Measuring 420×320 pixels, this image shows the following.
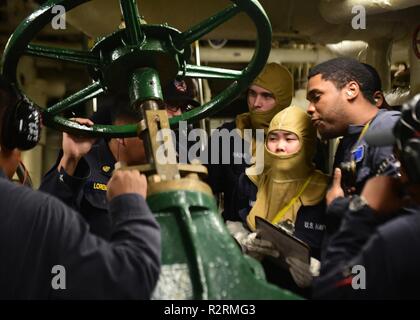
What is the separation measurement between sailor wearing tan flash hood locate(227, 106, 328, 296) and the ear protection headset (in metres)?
0.87

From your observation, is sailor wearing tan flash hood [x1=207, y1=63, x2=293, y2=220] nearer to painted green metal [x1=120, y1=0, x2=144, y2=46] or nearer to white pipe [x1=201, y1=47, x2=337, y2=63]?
painted green metal [x1=120, y1=0, x2=144, y2=46]

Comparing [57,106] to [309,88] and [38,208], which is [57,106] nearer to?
[38,208]

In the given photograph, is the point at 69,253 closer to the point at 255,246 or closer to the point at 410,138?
the point at 410,138

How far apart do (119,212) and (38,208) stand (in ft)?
0.53

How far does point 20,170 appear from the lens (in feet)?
7.09

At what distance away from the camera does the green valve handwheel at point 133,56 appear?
54.0 inches

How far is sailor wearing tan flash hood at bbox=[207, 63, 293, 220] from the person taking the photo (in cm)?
236

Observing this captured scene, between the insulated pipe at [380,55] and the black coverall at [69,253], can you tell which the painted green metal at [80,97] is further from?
the insulated pipe at [380,55]

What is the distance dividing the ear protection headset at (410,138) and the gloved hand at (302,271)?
2.24 ft

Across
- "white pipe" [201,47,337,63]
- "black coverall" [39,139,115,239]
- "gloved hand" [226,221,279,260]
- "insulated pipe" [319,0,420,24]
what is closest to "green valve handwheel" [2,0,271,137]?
"black coverall" [39,139,115,239]

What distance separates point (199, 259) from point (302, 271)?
2.36 feet

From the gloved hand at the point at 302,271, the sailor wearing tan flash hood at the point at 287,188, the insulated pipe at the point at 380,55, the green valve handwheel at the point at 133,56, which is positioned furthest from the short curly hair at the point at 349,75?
the insulated pipe at the point at 380,55

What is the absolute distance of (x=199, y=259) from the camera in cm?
104
